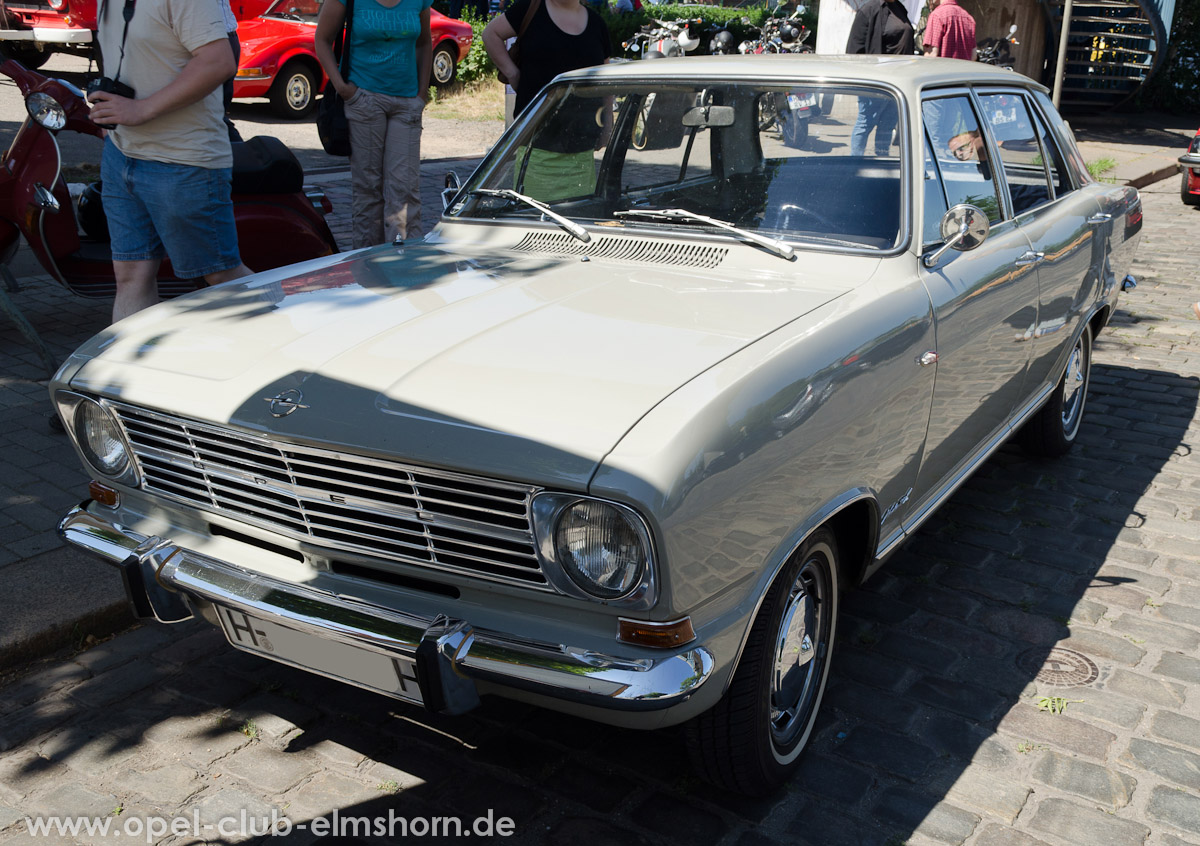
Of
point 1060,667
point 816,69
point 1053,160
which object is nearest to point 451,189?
point 816,69

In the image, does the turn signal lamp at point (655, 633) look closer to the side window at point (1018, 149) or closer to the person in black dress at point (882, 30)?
the side window at point (1018, 149)

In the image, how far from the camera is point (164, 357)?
2.91 metres

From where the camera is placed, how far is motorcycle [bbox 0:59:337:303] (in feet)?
18.3

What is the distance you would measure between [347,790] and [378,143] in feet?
14.6

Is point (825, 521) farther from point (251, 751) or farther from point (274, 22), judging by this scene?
point (274, 22)

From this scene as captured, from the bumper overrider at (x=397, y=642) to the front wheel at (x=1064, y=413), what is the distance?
10.7 ft

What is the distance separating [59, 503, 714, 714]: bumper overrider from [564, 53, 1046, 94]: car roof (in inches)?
89.6

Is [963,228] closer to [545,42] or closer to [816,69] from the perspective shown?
[816,69]

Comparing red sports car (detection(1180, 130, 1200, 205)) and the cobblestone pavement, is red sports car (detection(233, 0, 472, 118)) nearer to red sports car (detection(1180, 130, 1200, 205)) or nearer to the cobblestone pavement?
red sports car (detection(1180, 130, 1200, 205))

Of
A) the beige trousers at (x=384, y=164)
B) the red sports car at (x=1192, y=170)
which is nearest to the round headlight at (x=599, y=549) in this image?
the beige trousers at (x=384, y=164)

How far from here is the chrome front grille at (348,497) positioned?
2.38m

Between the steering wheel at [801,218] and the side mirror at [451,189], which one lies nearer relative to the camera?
the steering wheel at [801,218]

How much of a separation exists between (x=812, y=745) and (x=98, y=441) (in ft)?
7.40

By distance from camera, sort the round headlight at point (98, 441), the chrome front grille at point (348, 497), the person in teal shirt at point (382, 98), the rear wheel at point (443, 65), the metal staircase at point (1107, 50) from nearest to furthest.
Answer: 1. the chrome front grille at point (348, 497)
2. the round headlight at point (98, 441)
3. the person in teal shirt at point (382, 98)
4. the rear wheel at point (443, 65)
5. the metal staircase at point (1107, 50)
